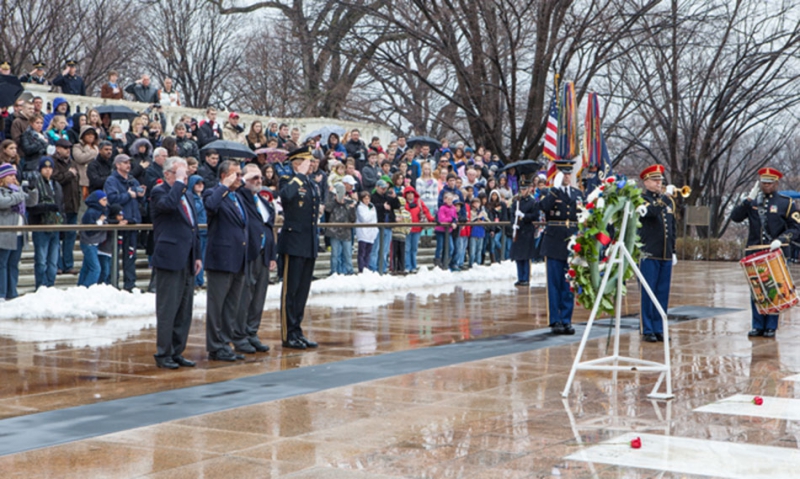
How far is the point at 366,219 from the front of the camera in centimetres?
2002

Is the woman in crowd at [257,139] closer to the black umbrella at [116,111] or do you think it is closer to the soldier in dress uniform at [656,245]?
the black umbrella at [116,111]

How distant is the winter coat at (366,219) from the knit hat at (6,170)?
23.3 ft

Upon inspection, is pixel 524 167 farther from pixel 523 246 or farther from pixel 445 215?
pixel 523 246

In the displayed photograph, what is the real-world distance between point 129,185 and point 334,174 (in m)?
5.67

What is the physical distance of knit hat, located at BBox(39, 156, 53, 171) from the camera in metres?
15.2

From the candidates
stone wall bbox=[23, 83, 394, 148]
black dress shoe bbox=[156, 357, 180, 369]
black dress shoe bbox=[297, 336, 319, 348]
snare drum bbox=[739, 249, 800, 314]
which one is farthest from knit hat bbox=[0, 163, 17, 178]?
snare drum bbox=[739, 249, 800, 314]

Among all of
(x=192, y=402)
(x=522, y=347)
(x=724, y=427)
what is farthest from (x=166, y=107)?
(x=724, y=427)

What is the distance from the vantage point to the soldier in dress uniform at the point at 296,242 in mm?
11344

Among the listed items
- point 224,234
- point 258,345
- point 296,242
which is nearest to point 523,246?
point 296,242

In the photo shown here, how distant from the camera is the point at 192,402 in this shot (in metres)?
8.17

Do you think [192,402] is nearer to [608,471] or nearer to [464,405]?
[464,405]

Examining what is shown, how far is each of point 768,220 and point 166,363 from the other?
24.4ft

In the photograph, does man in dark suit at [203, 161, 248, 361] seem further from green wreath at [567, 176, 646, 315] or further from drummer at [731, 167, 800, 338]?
drummer at [731, 167, 800, 338]

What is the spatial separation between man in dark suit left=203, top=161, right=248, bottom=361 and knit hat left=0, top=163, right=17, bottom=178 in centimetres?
465
